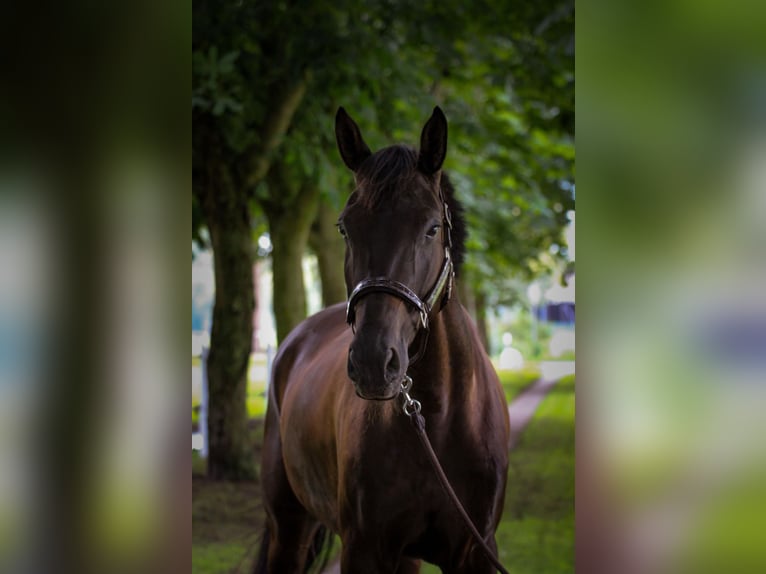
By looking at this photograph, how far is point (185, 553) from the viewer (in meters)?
1.38

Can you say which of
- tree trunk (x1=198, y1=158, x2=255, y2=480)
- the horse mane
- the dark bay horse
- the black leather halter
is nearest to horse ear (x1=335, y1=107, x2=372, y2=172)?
the dark bay horse

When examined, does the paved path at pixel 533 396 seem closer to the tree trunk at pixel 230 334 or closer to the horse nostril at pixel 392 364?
the tree trunk at pixel 230 334

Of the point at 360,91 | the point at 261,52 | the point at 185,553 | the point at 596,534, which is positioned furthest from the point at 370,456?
the point at 261,52

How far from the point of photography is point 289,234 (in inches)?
265

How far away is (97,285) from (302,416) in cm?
214

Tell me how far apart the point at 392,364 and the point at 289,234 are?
4.80 m

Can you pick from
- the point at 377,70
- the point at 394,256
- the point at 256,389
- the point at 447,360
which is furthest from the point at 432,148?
the point at 256,389

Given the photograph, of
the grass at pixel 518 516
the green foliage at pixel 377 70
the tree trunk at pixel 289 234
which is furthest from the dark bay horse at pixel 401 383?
the tree trunk at pixel 289 234

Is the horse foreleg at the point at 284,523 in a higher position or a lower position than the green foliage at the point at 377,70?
lower

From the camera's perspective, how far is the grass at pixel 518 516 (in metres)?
5.14

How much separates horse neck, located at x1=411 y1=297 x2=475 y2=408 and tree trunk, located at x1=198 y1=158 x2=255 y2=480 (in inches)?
153

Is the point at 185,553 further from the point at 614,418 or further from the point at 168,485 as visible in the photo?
the point at 614,418

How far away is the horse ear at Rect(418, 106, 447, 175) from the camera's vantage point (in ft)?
7.82

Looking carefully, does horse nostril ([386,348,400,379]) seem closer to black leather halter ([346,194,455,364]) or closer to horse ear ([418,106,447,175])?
black leather halter ([346,194,455,364])
